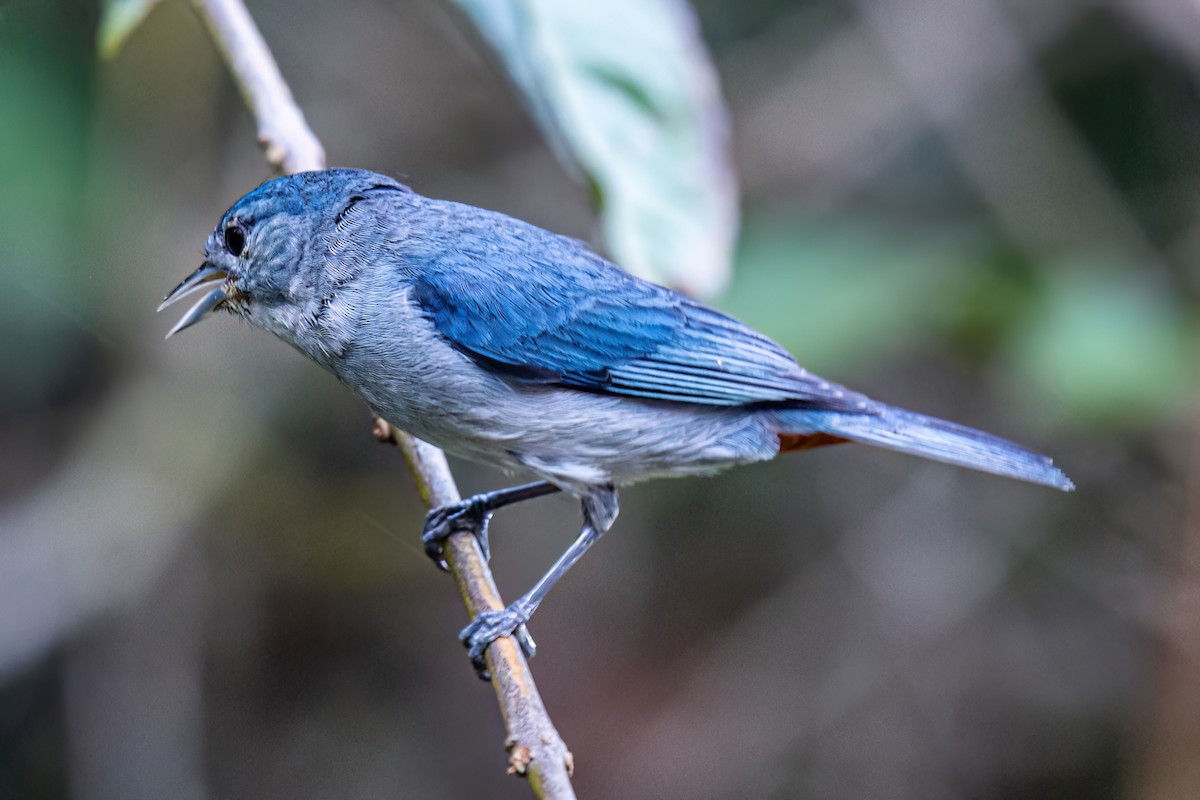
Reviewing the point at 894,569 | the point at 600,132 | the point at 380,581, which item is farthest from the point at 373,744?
the point at 600,132

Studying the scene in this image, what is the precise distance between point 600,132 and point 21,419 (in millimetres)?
3218

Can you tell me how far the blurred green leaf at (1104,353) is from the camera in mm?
4562

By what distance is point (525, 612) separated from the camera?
3236mm

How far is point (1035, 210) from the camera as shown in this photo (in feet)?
18.6

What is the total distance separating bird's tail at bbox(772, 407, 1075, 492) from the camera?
344 centimetres

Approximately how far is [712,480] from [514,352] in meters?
3.07

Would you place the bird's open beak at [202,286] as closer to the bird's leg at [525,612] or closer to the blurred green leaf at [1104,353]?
the bird's leg at [525,612]

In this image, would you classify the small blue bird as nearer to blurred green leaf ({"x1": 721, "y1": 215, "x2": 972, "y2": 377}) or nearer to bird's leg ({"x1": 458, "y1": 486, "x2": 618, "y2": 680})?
bird's leg ({"x1": 458, "y1": 486, "x2": 618, "y2": 680})

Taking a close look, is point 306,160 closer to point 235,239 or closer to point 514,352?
point 235,239

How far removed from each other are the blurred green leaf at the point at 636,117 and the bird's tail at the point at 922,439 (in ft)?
2.42

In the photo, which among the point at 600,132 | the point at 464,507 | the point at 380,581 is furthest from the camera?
the point at 380,581

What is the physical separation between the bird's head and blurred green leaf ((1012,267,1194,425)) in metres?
2.81

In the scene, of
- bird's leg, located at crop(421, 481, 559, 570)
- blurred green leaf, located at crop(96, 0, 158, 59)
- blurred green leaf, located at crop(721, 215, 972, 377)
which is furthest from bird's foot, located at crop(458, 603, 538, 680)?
blurred green leaf, located at crop(721, 215, 972, 377)

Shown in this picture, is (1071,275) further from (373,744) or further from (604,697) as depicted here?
(373,744)
